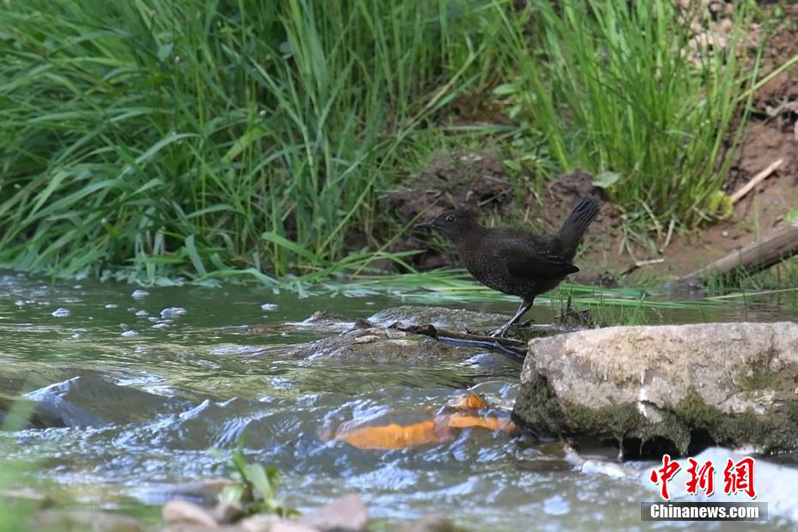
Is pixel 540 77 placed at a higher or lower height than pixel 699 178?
higher

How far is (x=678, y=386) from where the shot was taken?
11.2ft

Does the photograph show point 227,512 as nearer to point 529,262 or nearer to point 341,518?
point 341,518

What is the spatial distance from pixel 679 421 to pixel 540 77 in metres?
5.06

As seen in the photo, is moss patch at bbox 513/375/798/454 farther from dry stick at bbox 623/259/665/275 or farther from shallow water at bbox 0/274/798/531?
dry stick at bbox 623/259/665/275

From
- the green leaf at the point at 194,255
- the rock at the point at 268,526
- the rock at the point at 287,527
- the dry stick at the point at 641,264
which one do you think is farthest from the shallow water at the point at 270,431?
the dry stick at the point at 641,264

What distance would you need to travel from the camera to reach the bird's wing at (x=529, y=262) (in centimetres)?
→ 546

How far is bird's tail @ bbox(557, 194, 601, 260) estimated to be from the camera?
5887 millimetres

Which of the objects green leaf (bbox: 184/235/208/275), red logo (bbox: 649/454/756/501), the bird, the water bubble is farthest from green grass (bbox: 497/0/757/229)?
red logo (bbox: 649/454/756/501)

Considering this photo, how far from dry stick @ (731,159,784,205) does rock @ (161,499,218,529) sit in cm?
594

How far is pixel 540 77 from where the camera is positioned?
821 centimetres

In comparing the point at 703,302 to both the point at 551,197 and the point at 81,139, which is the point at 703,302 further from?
the point at 81,139

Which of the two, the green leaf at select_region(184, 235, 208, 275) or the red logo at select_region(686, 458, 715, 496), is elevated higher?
the red logo at select_region(686, 458, 715, 496)

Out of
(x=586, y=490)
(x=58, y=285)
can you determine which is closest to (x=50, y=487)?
(x=586, y=490)

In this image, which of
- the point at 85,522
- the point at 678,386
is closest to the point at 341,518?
the point at 85,522
